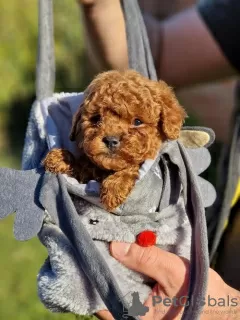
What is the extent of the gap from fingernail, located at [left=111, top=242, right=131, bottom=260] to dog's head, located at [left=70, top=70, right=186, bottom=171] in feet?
0.45

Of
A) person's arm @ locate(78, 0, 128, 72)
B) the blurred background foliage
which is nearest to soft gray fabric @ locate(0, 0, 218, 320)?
person's arm @ locate(78, 0, 128, 72)

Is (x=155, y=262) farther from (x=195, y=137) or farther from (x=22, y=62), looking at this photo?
(x=22, y=62)

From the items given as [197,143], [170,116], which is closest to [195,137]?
[197,143]

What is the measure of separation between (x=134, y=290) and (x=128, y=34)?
50cm

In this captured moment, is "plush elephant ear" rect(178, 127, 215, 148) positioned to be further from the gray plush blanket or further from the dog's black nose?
the dog's black nose

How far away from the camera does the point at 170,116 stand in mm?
933

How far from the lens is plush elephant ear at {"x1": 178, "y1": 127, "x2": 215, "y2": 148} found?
3.61 feet

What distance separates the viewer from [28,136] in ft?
3.60

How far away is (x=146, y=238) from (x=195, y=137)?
24 centimetres

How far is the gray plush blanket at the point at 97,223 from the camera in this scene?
927mm

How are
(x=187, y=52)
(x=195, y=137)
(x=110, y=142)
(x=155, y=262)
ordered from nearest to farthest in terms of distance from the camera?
(x=110, y=142) → (x=155, y=262) → (x=195, y=137) → (x=187, y=52)

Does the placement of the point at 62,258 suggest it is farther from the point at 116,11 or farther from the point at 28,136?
the point at 116,11

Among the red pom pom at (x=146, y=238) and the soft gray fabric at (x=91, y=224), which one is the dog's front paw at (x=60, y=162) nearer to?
the soft gray fabric at (x=91, y=224)

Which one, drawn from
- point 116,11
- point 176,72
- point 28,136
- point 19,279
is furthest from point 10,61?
point 28,136
